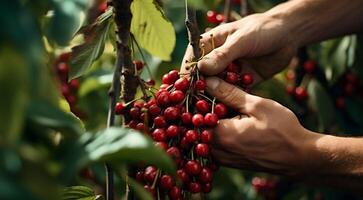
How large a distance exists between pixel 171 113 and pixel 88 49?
24 centimetres

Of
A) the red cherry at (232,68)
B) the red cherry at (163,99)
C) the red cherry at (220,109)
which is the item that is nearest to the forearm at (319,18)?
the red cherry at (232,68)

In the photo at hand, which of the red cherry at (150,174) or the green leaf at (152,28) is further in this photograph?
the green leaf at (152,28)

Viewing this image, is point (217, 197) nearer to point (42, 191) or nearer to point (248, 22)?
point (248, 22)

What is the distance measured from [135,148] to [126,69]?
1.93ft

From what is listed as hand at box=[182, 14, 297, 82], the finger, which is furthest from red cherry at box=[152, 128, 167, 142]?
the finger

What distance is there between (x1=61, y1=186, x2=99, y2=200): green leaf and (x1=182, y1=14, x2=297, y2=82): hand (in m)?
0.38

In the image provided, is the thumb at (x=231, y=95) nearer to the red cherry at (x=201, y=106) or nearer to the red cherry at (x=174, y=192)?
the red cherry at (x=201, y=106)

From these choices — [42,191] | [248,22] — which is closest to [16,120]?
[42,191]

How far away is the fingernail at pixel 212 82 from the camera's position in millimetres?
1494

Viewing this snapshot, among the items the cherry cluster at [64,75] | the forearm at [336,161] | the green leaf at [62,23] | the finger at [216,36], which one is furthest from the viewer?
the cherry cluster at [64,75]

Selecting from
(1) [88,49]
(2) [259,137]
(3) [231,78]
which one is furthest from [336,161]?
(1) [88,49]

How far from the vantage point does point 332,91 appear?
2.64 metres

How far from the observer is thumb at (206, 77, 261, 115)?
1.48 meters

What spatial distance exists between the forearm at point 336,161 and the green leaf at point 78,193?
1.78 feet
